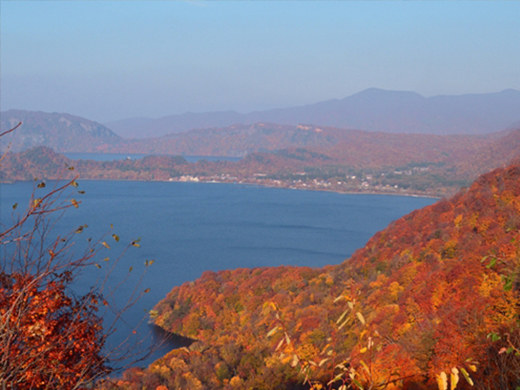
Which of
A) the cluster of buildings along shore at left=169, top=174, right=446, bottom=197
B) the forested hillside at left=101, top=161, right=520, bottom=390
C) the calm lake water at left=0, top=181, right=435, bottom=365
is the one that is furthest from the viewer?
the cluster of buildings along shore at left=169, top=174, right=446, bottom=197

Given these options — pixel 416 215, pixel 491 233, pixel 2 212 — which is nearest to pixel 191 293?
pixel 416 215

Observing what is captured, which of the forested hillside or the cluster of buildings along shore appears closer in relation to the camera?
the forested hillside

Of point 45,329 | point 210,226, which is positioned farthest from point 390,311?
point 210,226

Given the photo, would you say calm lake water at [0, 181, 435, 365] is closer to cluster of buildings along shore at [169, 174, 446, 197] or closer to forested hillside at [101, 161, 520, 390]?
forested hillside at [101, 161, 520, 390]

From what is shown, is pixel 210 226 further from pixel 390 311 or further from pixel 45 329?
pixel 45 329

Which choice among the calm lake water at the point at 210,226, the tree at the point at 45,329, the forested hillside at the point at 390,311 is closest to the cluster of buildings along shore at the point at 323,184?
the calm lake water at the point at 210,226

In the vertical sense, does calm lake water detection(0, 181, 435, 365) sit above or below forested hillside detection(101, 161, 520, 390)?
below

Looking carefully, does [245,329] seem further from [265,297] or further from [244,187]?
[244,187]

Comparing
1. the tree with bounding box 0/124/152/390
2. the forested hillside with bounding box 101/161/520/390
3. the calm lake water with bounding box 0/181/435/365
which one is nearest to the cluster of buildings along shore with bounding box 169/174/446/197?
the calm lake water with bounding box 0/181/435/365
